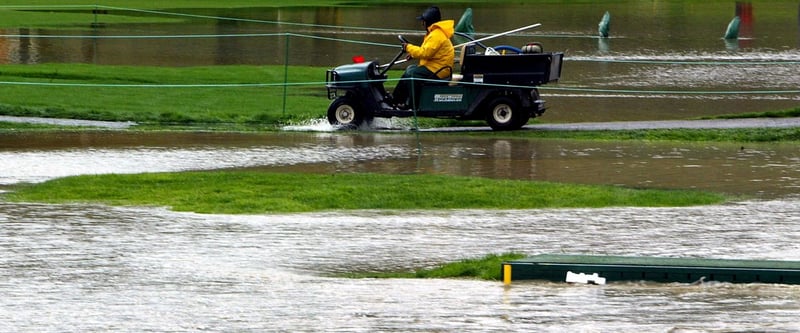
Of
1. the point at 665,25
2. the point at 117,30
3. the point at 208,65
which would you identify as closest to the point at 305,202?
the point at 208,65

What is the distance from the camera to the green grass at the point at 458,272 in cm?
1038

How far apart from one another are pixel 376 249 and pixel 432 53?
8602 millimetres

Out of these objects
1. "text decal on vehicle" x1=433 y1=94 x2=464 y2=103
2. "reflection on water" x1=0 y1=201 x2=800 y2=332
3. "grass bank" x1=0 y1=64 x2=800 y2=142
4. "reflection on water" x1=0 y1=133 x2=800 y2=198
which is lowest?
"reflection on water" x1=0 y1=201 x2=800 y2=332

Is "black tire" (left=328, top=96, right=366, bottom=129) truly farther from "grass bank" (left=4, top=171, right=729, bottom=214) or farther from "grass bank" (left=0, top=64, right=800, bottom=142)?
"grass bank" (left=4, top=171, right=729, bottom=214)

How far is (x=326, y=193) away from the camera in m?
14.0

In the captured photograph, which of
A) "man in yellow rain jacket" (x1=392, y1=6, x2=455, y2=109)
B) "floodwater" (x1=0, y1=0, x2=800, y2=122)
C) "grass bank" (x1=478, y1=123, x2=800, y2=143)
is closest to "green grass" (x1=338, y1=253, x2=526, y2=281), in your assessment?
"grass bank" (x1=478, y1=123, x2=800, y2=143)

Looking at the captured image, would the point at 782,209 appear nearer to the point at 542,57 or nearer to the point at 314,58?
the point at 542,57

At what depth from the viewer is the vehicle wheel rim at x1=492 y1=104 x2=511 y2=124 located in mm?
20188

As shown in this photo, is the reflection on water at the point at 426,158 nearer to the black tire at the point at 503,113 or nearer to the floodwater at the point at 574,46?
the black tire at the point at 503,113

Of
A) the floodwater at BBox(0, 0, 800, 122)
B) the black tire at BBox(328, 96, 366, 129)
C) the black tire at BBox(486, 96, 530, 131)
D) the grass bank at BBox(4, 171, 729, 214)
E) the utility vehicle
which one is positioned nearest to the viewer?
the grass bank at BBox(4, 171, 729, 214)

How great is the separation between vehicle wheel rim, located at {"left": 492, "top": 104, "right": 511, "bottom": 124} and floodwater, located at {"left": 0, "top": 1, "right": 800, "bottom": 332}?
136 centimetres

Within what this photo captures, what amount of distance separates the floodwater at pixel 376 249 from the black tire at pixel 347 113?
2.97m

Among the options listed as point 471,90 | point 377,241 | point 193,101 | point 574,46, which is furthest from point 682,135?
point 574,46

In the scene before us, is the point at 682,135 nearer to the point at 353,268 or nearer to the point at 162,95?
the point at 162,95
